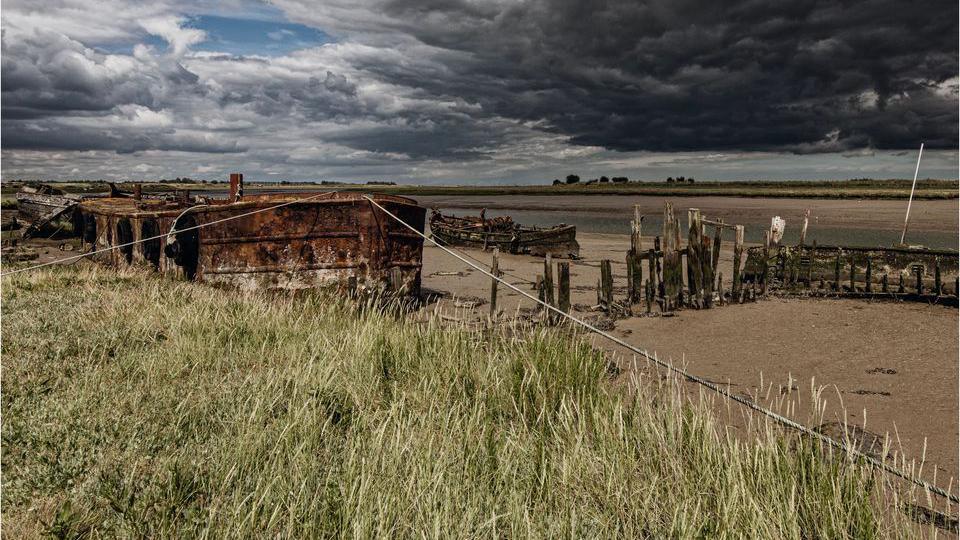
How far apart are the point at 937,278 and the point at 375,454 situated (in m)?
15.8

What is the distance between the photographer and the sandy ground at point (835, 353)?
7.43 m

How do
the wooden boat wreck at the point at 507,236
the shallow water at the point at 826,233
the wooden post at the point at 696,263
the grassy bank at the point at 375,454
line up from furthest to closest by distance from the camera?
1. the shallow water at the point at 826,233
2. the wooden boat wreck at the point at 507,236
3. the wooden post at the point at 696,263
4. the grassy bank at the point at 375,454

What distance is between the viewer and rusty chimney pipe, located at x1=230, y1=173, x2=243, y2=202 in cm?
1332

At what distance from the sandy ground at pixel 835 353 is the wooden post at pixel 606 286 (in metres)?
0.50

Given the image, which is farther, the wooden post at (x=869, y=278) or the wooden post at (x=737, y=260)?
the wooden post at (x=869, y=278)

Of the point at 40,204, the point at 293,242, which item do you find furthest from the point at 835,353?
the point at 40,204

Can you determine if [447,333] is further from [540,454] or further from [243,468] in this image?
[243,468]

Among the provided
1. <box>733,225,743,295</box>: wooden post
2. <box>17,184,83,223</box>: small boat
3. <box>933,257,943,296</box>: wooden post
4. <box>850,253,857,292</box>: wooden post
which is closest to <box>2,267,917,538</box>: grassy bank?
<box>733,225,743,295</box>: wooden post

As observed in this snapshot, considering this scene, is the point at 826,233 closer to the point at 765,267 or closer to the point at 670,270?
the point at 765,267

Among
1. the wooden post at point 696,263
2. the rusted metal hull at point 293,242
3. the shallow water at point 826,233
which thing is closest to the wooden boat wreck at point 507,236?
the shallow water at point 826,233

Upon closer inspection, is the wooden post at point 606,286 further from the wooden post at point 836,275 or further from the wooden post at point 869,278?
the wooden post at point 869,278

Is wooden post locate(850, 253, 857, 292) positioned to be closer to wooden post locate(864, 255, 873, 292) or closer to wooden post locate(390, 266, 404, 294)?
wooden post locate(864, 255, 873, 292)

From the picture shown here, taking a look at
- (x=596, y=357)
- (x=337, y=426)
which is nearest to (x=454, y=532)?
(x=337, y=426)

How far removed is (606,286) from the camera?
12414 millimetres
